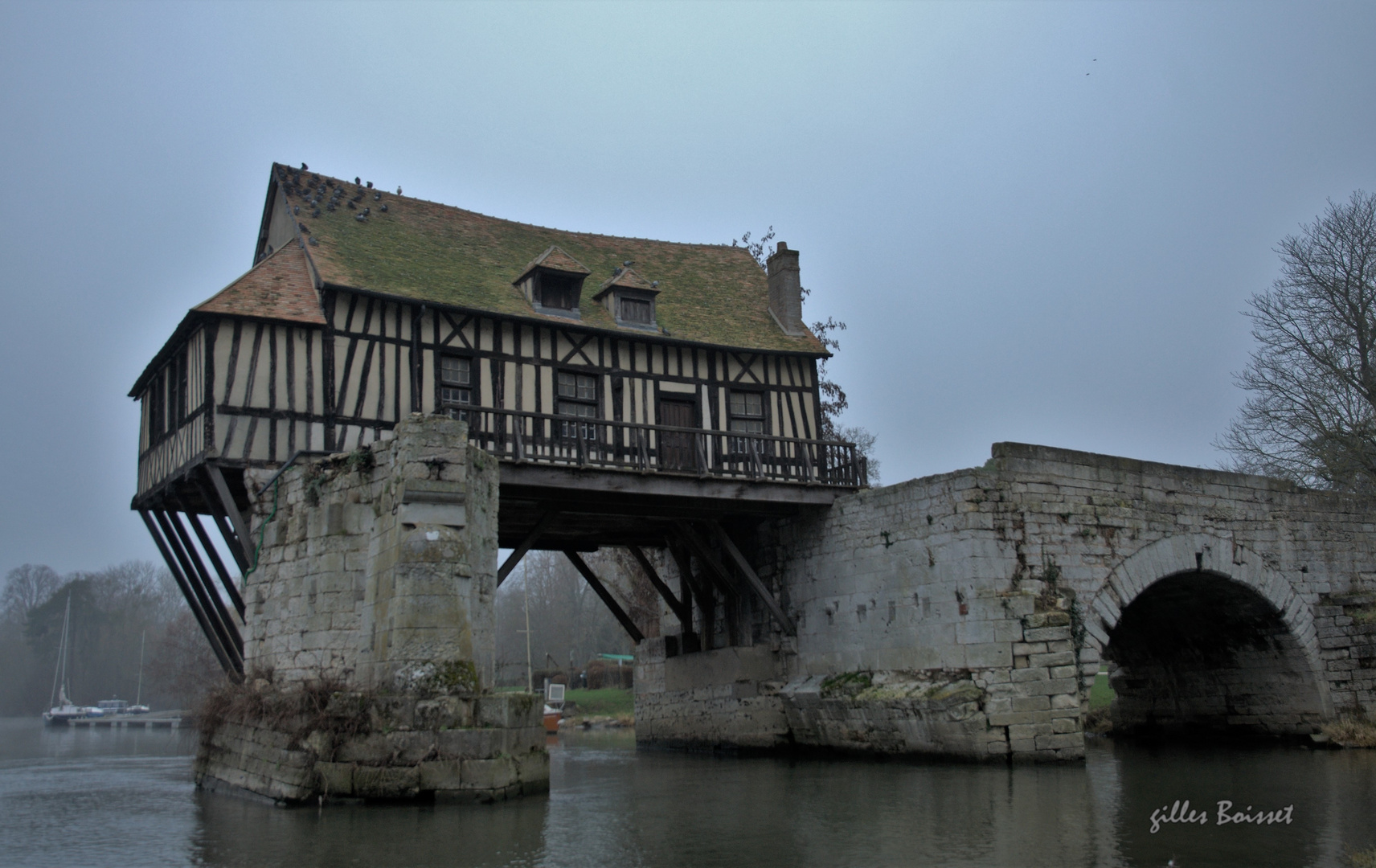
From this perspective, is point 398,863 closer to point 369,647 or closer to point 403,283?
point 369,647

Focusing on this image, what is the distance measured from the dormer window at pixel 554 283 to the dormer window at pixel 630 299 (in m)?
0.61

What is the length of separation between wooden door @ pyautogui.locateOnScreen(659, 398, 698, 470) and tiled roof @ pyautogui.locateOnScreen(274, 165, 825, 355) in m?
1.02

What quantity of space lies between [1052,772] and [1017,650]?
1.32m

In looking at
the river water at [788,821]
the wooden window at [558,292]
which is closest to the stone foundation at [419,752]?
the river water at [788,821]

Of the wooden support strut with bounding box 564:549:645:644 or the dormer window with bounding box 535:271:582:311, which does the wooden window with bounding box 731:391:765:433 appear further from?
the wooden support strut with bounding box 564:549:645:644

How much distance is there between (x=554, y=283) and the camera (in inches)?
571

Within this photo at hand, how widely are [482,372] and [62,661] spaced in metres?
51.5

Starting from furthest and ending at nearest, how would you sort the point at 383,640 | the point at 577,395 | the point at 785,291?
the point at 785,291, the point at 577,395, the point at 383,640

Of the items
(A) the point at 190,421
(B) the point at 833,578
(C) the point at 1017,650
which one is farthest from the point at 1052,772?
(A) the point at 190,421

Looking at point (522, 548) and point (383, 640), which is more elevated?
point (522, 548)

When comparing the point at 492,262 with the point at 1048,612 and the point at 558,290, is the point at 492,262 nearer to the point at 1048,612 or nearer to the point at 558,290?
the point at 558,290

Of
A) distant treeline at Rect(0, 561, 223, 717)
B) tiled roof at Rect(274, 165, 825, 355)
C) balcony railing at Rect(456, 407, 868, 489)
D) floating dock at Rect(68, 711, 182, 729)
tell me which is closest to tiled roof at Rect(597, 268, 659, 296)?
tiled roof at Rect(274, 165, 825, 355)

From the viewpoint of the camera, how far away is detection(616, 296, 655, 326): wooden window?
49.3 feet
